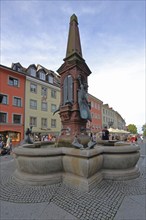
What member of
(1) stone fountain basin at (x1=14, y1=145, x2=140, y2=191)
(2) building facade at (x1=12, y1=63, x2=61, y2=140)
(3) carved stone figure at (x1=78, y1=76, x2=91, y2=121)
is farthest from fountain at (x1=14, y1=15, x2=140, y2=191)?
(2) building facade at (x1=12, y1=63, x2=61, y2=140)

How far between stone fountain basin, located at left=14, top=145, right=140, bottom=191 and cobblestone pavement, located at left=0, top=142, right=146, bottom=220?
0.19 metres

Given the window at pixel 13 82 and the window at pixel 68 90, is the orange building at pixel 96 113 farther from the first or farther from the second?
the window at pixel 68 90

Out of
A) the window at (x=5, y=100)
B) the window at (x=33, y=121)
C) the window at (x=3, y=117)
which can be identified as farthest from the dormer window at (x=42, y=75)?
the window at (x=3, y=117)

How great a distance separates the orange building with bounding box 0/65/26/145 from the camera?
22.2 m

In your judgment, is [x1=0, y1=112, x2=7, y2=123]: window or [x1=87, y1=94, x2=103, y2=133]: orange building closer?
[x1=0, y1=112, x2=7, y2=123]: window

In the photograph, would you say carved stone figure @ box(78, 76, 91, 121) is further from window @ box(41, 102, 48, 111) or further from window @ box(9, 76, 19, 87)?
window @ box(41, 102, 48, 111)

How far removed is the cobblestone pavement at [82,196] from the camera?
2.73 meters

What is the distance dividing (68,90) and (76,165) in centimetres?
419

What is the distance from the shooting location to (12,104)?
23.5 m

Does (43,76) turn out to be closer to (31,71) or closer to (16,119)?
(31,71)

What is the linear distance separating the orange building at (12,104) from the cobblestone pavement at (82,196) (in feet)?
65.2

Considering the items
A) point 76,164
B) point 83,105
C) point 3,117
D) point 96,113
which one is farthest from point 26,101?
point 96,113

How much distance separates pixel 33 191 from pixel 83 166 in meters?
1.43

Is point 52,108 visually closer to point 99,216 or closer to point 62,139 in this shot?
point 62,139
